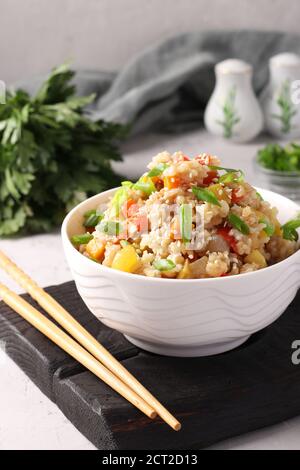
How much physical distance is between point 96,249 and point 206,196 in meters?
0.29

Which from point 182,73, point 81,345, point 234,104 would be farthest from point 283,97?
point 81,345

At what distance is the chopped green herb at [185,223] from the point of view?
1819 millimetres

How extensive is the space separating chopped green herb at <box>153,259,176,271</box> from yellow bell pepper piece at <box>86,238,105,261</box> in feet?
0.55

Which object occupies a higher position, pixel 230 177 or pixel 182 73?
pixel 230 177

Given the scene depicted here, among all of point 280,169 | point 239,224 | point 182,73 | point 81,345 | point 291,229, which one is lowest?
point 280,169

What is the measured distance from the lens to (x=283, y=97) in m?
4.07

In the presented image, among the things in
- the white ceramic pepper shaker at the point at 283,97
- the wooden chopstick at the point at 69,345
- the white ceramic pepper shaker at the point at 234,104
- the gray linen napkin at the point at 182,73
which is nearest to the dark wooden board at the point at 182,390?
the wooden chopstick at the point at 69,345

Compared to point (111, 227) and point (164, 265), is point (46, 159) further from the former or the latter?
point (164, 265)

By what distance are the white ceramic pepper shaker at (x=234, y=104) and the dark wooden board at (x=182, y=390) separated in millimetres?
→ 2104

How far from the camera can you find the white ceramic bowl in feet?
5.77

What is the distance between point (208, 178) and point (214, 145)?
2138 mm

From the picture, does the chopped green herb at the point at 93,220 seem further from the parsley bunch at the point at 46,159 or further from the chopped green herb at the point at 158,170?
the parsley bunch at the point at 46,159

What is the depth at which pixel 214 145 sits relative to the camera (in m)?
4.08

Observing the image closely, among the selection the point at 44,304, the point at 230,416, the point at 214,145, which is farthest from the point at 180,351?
the point at 214,145
